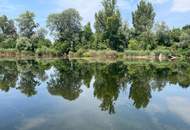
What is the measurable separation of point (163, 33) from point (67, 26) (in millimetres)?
22702

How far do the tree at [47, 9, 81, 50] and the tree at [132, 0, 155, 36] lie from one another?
43.3 feet

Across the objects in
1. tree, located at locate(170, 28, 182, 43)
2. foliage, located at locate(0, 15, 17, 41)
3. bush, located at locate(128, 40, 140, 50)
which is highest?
foliage, located at locate(0, 15, 17, 41)

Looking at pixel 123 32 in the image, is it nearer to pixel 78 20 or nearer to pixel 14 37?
pixel 78 20

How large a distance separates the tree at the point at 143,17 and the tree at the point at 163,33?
6.05 m

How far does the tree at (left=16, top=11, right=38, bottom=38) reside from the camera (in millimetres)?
77125

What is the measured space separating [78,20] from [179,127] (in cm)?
6817

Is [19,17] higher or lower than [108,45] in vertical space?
higher

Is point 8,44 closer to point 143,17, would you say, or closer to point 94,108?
point 143,17

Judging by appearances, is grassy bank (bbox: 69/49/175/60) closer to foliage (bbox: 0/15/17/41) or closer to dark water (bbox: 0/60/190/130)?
foliage (bbox: 0/15/17/41)

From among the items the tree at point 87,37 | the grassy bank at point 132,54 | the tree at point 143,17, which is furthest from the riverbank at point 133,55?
the tree at point 143,17

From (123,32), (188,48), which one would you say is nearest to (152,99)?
(188,48)

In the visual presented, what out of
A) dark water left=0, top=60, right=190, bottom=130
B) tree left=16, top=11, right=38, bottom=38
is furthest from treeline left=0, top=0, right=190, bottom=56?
dark water left=0, top=60, right=190, bottom=130

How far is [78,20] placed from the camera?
75.0 m

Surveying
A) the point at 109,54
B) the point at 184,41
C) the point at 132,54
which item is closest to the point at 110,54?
the point at 109,54
